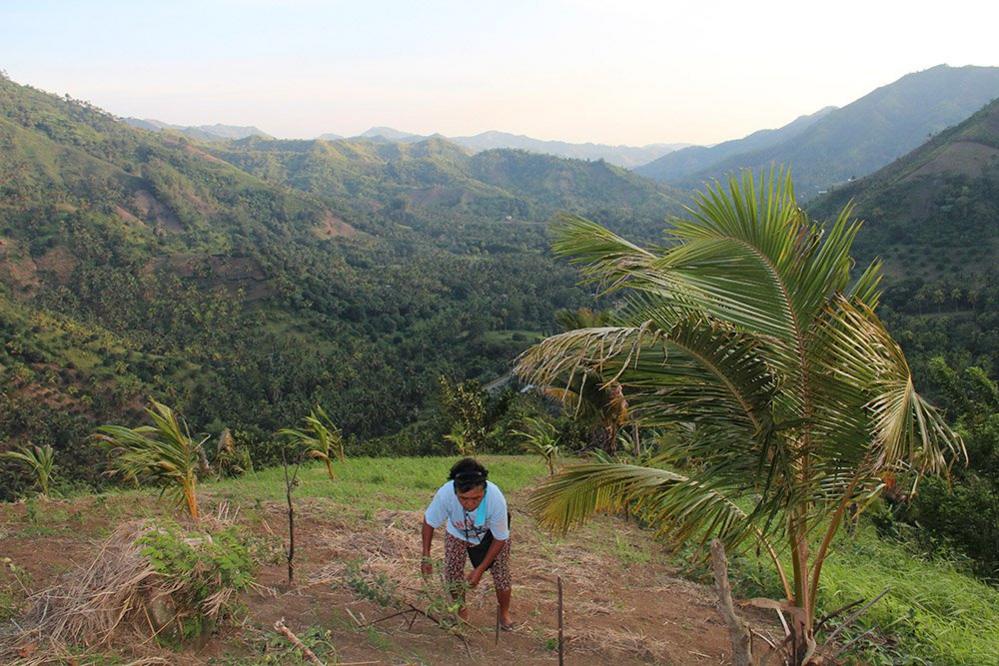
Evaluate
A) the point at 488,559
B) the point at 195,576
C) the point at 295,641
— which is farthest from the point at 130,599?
the point at 488,559

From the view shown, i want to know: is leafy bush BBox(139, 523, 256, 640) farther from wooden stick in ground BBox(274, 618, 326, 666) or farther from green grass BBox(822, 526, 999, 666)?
green grass BBox(822, 526, 999, 666)

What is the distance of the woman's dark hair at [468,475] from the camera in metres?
3.38

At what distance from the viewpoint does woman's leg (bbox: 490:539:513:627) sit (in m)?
3.59

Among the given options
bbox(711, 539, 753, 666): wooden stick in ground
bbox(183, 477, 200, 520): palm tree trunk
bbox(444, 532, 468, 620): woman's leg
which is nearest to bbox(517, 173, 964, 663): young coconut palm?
bbox(711, 539, 753, 666): wooden stick in ground

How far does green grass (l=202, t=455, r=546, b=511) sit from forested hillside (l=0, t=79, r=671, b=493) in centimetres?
453

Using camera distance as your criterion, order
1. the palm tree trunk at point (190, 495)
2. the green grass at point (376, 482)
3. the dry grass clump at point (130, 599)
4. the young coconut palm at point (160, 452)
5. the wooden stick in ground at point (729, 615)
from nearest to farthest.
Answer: the wooden stick in ground at point (729, 615) → the dry grass clump at point (130, 599) → the young coconut palm at point (160, 452) → the palm tree trunk at point (190, 495) → the green grass at point (376, 482)

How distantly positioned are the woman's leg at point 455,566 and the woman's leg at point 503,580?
184 mm

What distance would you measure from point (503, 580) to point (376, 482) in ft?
22.0

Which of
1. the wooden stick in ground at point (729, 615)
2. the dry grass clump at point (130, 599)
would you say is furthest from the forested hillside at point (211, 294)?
the wooden stick in ground at point (729, 615)

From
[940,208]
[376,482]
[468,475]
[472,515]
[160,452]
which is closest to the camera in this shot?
[468,475]

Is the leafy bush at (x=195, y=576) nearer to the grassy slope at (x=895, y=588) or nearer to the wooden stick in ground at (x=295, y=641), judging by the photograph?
the wooden stick in ground at (x=295, y=641)

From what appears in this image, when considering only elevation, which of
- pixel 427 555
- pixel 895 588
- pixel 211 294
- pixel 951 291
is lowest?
pixel 211 294

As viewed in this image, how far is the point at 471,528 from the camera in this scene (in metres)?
3.53

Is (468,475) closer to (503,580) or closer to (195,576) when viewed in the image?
(503,580)
